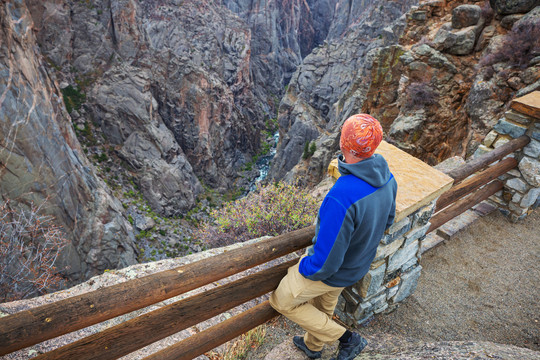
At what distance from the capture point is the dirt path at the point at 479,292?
375 cm

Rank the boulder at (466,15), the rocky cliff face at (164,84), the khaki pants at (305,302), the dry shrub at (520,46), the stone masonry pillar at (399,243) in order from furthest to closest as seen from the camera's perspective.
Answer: the rocky cliff face at (164,84)
the boulder at (466,15)
the dry shrub at (520,46)
the stone masonry pillar at (399,243)
the khaki pants at (305,302)

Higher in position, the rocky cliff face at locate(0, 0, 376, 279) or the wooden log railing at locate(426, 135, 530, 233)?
A: the wooden log railing at locate(426, 135, 530, 233)

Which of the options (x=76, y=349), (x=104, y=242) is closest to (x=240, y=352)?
(x=76, y=349)

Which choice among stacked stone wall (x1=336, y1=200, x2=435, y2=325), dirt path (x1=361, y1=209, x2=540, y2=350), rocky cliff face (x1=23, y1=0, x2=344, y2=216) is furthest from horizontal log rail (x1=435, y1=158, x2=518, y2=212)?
rocky cliff face (x1=23, y1=0, x2=344, y2=216)

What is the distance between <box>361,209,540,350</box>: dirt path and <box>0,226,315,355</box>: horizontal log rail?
1.97m

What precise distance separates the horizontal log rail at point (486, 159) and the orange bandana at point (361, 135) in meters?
2.32

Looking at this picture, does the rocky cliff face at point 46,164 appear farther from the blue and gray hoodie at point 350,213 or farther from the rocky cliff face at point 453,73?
the rocky cliff face at point 453,73

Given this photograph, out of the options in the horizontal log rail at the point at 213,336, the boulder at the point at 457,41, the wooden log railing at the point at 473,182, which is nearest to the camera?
the horizontal log rail at the point at 213,336

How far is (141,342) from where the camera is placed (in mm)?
2422

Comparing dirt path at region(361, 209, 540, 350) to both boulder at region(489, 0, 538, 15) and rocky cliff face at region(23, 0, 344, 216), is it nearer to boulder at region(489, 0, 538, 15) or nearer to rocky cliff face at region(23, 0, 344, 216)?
boulder at region(489, 0, 538, 15)

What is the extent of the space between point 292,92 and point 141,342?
7020 cm

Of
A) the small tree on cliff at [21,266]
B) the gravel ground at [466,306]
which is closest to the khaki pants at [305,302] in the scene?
the gravel ground at [466,306]

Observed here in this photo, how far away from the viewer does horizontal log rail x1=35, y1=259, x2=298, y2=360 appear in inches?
84.3

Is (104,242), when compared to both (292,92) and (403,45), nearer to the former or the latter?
(403,45)
